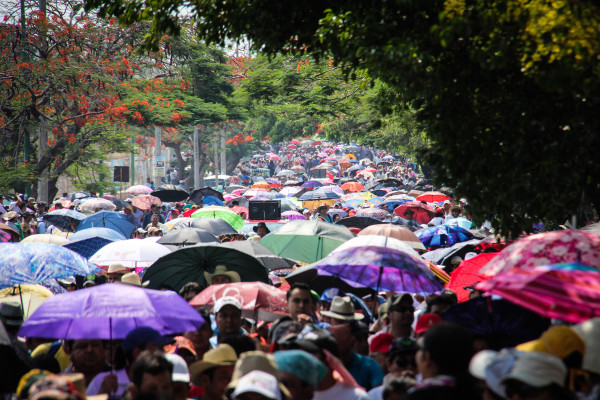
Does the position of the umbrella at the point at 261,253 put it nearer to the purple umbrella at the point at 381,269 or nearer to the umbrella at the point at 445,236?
the purple umbrella at the point at 381,269

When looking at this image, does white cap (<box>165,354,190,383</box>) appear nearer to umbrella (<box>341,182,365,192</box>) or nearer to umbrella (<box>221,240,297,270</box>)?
umbrella (<box>221,240,297,270</box>)

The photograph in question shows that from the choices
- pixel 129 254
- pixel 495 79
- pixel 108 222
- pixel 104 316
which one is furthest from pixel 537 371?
pixel 108 222

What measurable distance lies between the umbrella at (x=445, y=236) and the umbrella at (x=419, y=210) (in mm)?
6645

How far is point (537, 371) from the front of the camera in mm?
3773

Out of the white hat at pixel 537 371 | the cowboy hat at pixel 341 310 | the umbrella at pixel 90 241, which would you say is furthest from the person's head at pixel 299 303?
the umbrella at pixel 90 241

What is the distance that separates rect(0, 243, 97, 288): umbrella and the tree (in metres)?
3.00

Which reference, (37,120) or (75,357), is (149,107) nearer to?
(37,120)

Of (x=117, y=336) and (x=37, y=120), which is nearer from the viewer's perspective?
(x=117, y=336)

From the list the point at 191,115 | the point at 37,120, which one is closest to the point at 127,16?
the point at 37,120

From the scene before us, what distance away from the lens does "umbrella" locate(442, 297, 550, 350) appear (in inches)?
222

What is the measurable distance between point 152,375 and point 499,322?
2.61 metres

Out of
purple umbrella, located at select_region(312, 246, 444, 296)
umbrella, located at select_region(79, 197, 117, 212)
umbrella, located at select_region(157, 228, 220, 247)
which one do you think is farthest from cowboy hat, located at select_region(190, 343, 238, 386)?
umbrella, located at select_region(79, 197, 117, 212)

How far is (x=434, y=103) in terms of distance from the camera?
6.33 meters

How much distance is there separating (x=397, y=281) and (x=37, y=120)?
15.6m
